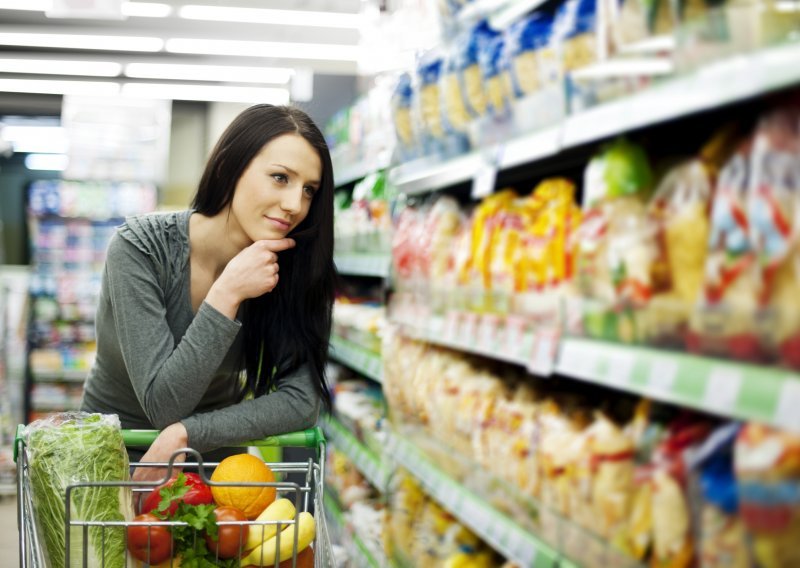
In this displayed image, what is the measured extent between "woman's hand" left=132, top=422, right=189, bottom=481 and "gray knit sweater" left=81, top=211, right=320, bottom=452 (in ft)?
0.08

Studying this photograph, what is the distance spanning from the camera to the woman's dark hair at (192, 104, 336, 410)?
2141 mm

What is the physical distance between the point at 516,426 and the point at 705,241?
702 mm

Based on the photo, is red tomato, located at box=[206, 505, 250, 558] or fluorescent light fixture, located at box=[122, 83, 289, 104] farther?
fluorescent light fixture, located at box=[122, 83, 289, 104]

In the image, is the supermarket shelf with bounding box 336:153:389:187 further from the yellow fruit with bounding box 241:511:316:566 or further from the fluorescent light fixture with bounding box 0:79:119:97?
the fluorescent light fixture with bounding box 0:79:119:97

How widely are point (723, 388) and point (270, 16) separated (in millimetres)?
7795

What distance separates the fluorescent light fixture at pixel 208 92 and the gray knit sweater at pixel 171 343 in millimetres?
8761

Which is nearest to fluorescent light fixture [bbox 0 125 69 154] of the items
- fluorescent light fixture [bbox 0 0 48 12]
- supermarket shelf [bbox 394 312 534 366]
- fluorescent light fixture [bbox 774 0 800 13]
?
fluorescent light fixture [bbox 0 0 48 12]

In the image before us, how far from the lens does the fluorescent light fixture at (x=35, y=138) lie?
13727 mm

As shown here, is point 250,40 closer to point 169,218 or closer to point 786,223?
point 169,218

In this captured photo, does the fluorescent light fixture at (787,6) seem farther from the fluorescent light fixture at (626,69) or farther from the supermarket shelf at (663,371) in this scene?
the supermarket shelf at (663,371)

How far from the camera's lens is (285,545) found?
64.0 inches

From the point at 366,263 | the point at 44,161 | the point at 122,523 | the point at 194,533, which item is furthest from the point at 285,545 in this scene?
the point at 44,161

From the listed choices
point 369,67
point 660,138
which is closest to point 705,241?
point 660,138

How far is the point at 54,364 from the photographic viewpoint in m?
7.36
